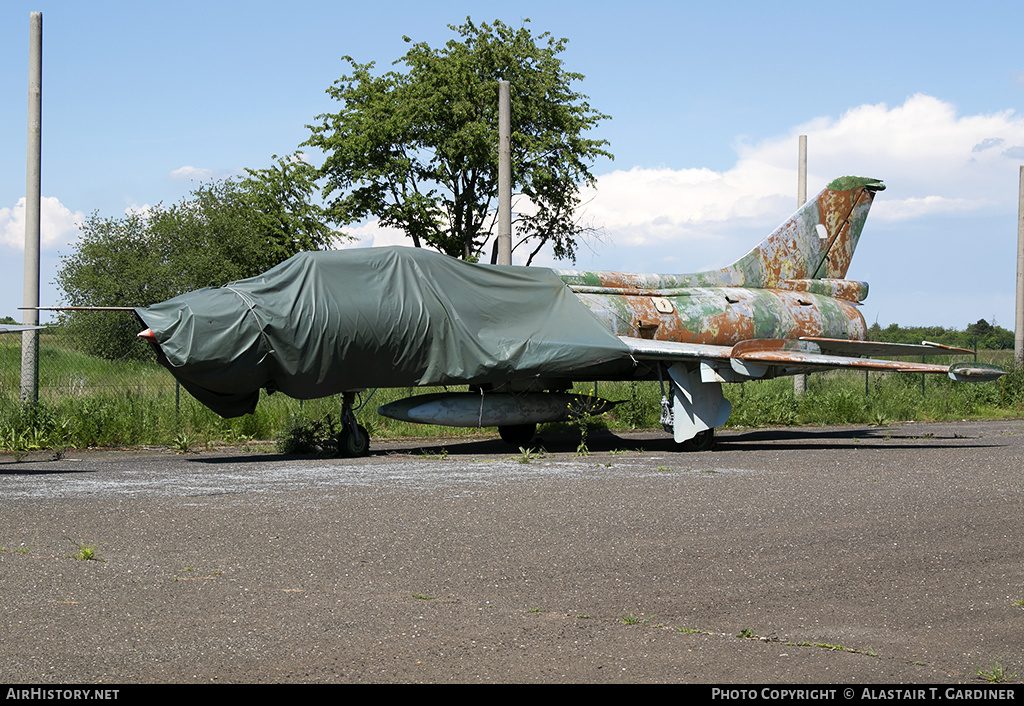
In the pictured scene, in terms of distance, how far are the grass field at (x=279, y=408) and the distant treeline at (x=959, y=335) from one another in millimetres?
15852

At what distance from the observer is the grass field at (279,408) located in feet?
51.4

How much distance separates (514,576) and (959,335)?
219 feet

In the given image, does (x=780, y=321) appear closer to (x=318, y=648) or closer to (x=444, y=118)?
(x=318, y=648)

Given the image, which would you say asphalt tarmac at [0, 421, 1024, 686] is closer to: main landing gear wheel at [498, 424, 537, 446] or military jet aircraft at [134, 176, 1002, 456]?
military jet aircraft at [134, 176, 1002, 456]

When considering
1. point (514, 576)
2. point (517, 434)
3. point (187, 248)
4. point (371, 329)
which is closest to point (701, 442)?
point (517, 434)

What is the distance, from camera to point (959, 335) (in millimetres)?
66688

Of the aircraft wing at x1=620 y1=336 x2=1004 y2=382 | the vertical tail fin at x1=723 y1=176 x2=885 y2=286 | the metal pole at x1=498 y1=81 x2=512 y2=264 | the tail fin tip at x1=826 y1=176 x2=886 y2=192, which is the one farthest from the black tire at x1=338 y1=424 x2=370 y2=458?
the tail fin tip at x1=826 y1=176 x2=886 y2=192

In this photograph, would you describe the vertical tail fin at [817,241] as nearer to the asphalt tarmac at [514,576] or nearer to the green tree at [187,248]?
the asphalt tarmac at [514,576]

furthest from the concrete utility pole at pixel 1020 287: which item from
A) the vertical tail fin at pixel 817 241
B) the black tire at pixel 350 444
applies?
the black tire at pixel 350 444

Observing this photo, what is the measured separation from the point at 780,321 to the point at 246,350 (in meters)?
9.21

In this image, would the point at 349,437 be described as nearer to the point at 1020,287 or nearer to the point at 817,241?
the point at 817,241

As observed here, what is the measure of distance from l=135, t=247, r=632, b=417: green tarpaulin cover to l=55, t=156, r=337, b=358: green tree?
3030cm

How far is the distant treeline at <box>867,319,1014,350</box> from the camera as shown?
160 ft

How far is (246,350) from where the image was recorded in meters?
12.8
